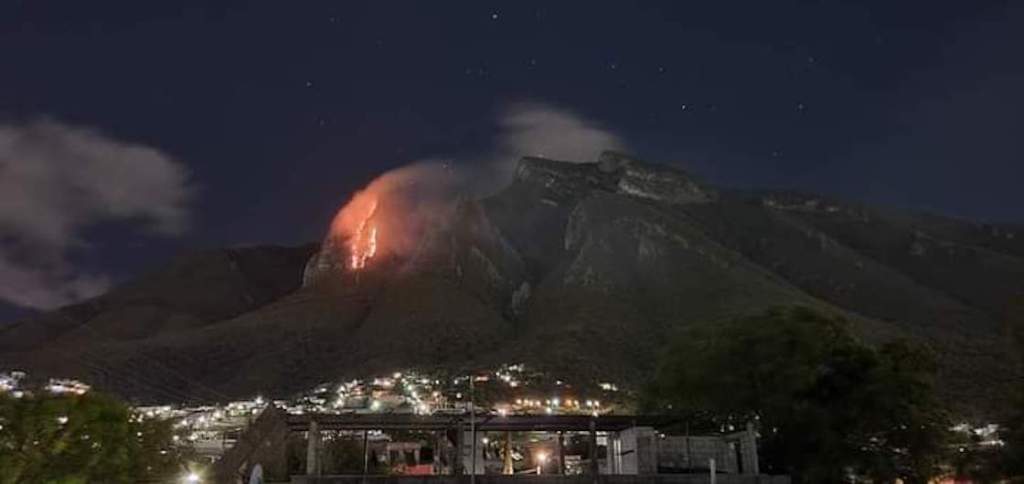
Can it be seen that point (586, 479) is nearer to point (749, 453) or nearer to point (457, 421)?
point (457, 421)

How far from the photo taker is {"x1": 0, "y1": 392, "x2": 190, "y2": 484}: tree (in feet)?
57.4

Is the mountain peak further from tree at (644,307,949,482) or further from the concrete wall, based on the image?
the concrete wall

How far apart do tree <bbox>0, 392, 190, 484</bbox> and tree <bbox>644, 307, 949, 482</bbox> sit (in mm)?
21335

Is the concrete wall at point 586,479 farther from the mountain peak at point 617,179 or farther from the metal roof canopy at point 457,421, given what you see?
the mountain peak at point 617,179

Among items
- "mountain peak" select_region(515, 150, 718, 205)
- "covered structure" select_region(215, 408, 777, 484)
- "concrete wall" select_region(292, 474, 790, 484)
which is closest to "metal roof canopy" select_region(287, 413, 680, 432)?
"covered structure" select_region(215, 408, 777, 484)

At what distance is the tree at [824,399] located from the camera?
32875 millimetres

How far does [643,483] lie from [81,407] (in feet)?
56.4

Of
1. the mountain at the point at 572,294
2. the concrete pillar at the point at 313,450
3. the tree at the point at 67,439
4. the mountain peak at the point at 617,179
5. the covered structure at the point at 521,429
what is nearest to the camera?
the tree at the point at 67,439

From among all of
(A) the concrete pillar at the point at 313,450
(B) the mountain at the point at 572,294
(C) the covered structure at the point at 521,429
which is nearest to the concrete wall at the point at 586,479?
(C) the covered structure at the point at 521,429

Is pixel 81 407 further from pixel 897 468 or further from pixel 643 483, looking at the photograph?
pixel 897 468


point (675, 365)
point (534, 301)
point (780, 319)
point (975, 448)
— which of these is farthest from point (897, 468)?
point (534, 301)

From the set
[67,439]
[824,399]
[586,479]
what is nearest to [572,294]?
[824,399]

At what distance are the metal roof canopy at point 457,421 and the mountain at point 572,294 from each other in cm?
2850

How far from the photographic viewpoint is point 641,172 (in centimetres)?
15862
